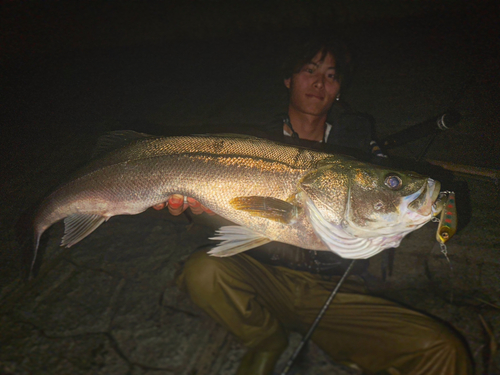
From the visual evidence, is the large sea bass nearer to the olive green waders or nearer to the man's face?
the olive green waders

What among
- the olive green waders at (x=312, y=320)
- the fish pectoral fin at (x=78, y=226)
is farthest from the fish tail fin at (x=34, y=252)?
the olive green waders at (x=312, y=320)

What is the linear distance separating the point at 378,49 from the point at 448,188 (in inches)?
293

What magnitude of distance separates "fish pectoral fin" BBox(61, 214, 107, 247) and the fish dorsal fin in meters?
0.53

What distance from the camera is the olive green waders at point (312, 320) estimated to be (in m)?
1.78

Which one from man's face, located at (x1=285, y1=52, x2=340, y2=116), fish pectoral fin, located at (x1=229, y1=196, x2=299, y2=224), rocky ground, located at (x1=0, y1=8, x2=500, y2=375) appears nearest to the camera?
fish pectoral fin, located at (x1=229, y1=196, x2=299, y2=224)

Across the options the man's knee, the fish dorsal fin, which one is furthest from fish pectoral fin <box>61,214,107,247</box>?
the man's knee

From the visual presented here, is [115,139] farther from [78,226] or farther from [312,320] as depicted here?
[312,320]

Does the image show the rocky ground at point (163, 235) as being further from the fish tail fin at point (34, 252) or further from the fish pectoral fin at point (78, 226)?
the fish pectoral fin at point (78, 226)

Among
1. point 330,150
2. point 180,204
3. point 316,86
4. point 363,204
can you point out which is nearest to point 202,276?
point 180,204

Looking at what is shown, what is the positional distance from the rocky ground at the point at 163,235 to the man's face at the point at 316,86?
2.12 feet

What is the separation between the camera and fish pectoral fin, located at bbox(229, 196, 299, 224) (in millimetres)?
1895

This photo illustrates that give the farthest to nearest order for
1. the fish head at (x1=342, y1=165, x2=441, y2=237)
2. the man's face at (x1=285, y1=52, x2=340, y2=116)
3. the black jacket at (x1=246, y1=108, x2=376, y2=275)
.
Answer: the man's face at (x1=285, y1=52, x2=340, y2=116)
the black jacket at (x1=246, y1=108, x2=376, y2=275)
the fish head at (x1=342, y1=165, x2=441, y2=237)

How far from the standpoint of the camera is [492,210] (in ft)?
10.3

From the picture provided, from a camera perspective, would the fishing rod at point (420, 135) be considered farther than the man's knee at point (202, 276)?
No
